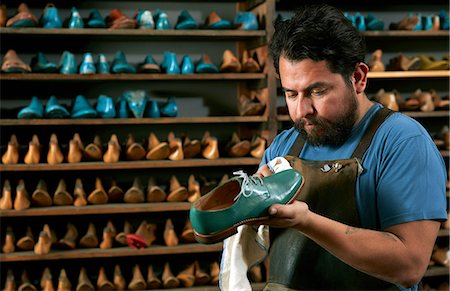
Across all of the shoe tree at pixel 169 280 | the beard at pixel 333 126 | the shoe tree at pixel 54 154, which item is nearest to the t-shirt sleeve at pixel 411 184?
the beard at pixel 333 126

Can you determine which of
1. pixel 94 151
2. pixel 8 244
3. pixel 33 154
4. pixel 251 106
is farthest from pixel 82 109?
pixel 251 106

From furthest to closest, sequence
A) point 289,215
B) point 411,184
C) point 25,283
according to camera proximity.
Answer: point 25,283
point 411,184
point 289,215

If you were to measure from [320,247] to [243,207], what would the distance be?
353 millimetres

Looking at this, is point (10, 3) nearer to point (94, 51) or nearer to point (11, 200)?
point (94, 51)

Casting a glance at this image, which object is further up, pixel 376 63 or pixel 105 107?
pixel 376 63

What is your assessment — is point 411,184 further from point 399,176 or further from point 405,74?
point 405,74

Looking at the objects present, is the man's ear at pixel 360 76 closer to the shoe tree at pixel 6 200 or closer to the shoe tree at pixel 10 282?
the shoe tree at pixel 6 200

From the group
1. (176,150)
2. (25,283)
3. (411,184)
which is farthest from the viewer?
(176,150)

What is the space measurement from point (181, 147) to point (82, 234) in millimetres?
858

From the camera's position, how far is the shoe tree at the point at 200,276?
12.4ft

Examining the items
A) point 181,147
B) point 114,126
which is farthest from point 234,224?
point 114,126

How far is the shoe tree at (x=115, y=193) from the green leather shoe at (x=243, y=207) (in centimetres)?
235

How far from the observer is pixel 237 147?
3.83 meters

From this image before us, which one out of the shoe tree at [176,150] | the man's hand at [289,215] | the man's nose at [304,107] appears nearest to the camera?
the man's hand at [289,215]
